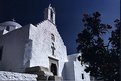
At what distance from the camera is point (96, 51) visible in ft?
40.8

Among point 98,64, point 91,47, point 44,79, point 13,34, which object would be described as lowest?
point 44,79

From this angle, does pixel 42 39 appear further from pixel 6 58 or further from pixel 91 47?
pixel 91 47

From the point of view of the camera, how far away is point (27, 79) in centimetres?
938

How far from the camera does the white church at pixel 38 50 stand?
1653cm

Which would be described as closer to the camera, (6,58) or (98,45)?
(98,45)

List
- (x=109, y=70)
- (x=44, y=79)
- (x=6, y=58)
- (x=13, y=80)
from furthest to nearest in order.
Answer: (x=6, y=58)
(x=109, y=70)
(x=44, y=79)
(x=13, y=80)

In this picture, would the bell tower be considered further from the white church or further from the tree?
the tree

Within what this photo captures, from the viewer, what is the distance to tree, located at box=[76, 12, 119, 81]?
1151 cm

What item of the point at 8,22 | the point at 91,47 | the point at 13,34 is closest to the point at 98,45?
the point at 91,47

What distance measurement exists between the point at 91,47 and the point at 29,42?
6953 millimetres

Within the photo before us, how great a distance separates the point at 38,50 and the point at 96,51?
739 cm

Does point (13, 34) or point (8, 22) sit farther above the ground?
point (8, 22)

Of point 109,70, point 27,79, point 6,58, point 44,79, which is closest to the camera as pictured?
point 27,79

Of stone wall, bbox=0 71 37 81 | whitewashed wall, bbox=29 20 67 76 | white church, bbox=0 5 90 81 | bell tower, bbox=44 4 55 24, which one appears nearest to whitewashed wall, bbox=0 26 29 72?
white church, bbox=0 5 90 81
